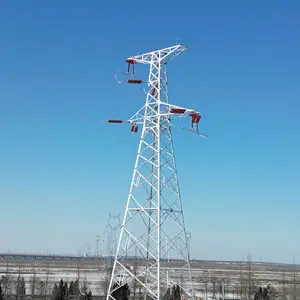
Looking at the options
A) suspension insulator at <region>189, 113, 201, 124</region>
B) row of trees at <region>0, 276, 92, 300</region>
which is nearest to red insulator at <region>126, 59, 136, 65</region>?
suspension insulator at <region>189, 113, 201, 124</region>

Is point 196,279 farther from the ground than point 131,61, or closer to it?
closer to it

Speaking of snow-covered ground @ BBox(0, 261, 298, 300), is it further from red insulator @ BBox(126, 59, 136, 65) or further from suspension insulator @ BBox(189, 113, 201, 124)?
red insulator @ BBox(126, 59, 136, 65)

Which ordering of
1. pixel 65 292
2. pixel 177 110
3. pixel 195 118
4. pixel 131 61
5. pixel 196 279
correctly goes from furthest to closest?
pixel 196 279 < pixel 65 292 < pixel 131 61 < pixel 195 118 < pixel 177 110

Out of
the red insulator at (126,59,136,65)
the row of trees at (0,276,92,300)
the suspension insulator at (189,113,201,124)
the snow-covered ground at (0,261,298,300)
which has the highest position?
the red insulator at (126,59,136,65)

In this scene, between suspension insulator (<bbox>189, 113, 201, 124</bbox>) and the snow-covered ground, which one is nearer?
suspension insulator (<bbox>189, 113, 201, 124</bbox>)

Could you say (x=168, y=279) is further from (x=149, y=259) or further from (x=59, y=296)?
(x=59, y=296)

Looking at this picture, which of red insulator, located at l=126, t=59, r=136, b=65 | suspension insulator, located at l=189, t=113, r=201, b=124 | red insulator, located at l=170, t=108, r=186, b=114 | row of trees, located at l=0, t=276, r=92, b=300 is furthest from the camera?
row of trees, located at l=0, t=276, r=92, b=300

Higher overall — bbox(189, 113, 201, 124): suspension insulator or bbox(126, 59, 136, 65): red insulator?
bbox(126, 59, 136, 65): red insulator

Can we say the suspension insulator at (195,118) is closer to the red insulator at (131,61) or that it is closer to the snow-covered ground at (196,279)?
the red insulator at (131,61)

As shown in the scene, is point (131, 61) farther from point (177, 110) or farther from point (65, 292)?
point (65, 292)

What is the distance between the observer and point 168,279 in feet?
48.1

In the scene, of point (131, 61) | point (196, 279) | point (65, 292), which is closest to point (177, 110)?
point (131, 61)

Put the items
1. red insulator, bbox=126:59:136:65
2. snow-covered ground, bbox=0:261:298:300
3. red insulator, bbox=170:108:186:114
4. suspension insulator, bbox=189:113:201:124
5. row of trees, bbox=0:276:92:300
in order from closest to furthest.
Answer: red insulator, bbox=170:108:186:114 → suspension insulator, bbox=189:113:201:124 → red insulator, bbox=126:59:136:65 → row of trees, bbox=0:276:92:300 → snow-covered ground, bbox=0:261:298:300

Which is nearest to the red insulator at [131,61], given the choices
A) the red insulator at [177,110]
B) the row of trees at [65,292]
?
the red insulator at [177,110]
